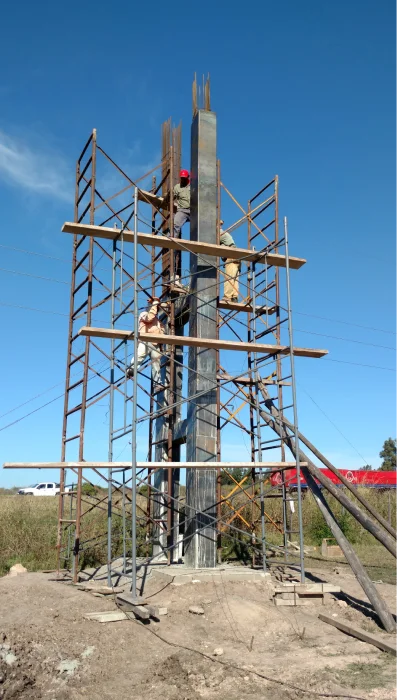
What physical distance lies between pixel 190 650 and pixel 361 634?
2.43 meters

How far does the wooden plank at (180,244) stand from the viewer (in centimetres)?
1105

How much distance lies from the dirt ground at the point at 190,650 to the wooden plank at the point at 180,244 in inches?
228

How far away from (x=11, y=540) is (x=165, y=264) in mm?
7834

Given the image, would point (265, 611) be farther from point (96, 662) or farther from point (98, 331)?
point (98, 331)

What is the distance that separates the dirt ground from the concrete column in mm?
1307

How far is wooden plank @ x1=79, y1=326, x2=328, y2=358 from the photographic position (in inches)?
409

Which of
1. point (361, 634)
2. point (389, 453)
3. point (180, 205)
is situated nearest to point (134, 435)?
point (361, 634)

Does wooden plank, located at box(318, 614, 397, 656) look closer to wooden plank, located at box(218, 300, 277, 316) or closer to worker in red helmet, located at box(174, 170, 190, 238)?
Answer: wooden plank, located at box(218, 300, 277, 316)

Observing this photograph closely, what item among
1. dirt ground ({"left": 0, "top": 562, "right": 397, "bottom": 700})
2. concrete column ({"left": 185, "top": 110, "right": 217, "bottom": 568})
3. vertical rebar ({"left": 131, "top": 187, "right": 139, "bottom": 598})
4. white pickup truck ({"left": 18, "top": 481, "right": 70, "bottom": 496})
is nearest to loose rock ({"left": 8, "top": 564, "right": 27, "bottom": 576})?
dirt ground ({"left": 0, "top": 562, "right": 397, "bottom": 700})

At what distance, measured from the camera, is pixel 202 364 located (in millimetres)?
12133

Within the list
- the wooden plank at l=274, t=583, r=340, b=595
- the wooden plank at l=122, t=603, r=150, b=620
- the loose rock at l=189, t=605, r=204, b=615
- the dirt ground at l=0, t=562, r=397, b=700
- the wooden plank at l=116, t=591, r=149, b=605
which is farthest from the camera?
the wooden plank at l=274, t=583, r=340, b=595

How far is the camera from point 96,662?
727 cm

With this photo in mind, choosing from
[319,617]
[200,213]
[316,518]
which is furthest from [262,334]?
[316,518]

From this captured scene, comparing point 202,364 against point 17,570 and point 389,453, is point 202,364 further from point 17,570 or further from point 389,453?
point 389,453
